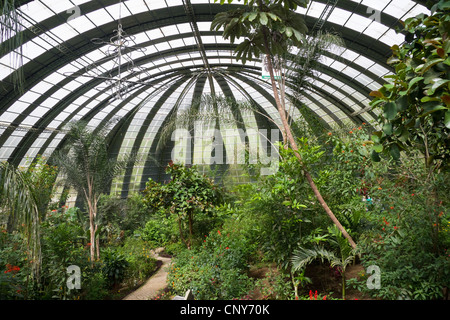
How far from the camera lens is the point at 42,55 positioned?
488 inches

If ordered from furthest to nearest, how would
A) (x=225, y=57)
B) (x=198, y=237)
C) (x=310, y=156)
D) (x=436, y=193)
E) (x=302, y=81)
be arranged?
(x=225, y=57), (x=198, y=237), (x=302, y=81), (x=310, y=156), (x=436, y=193)

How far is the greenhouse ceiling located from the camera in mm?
10586

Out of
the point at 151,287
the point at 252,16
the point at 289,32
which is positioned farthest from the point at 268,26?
the point at 151,287

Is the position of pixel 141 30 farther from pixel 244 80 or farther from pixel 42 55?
pixel 244 80

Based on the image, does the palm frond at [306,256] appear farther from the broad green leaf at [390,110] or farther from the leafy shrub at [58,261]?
the leafy shrub at [58,261]

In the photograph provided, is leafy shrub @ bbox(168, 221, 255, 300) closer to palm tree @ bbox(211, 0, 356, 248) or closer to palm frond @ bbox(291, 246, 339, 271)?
palm frond @ bbox(291, 246, 339, 271)

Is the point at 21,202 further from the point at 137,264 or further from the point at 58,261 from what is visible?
the point at 137,264

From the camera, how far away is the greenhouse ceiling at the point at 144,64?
10.6 meters

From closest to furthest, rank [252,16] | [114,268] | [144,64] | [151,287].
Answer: [252,16], [151,287], [114,268], [144,64]

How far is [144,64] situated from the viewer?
16828 mm

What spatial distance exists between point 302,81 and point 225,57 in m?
12.0

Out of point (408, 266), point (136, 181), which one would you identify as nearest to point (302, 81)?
point (408, 266)

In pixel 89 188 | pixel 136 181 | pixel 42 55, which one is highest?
pixel 42 55
